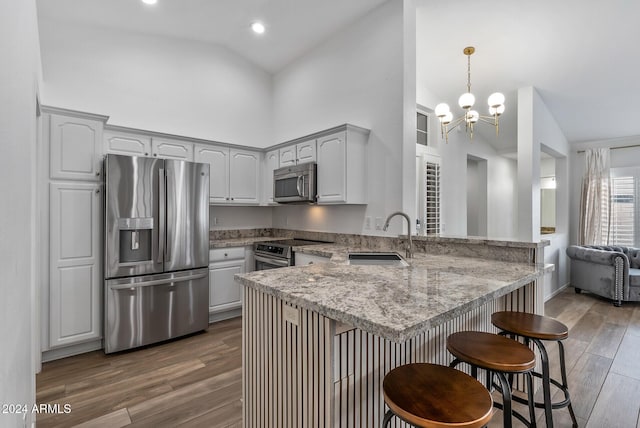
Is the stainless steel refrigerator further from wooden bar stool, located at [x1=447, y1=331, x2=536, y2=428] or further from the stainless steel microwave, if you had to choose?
wooden bar stool, located at [x1=447, y1=331, x2=536, y2=428]

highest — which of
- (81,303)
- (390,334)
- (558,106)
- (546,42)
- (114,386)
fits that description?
(546,42)

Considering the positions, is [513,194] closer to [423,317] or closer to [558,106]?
[558,106]

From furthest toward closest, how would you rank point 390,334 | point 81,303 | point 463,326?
point 81,303 → point 463,326 → point 390,334

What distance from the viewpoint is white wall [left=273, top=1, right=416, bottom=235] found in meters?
3.33

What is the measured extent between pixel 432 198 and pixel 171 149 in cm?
387

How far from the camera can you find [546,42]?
11.8 ft

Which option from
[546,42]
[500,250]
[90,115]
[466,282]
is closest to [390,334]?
[466,282]

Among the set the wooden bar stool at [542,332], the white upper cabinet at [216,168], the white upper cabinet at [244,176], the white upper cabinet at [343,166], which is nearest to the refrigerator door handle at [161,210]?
the white upper cabinet at [216,168]

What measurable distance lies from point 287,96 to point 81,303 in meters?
3.64

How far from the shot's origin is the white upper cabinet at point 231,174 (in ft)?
13.3

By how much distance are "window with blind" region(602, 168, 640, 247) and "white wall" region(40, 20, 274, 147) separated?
6068 millimetres

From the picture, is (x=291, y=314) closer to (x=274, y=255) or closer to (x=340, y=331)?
(x=340, y=331)

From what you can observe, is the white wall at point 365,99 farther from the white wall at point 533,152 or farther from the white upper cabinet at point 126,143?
the white wall at point 533,152

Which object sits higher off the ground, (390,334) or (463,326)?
(390,334)
